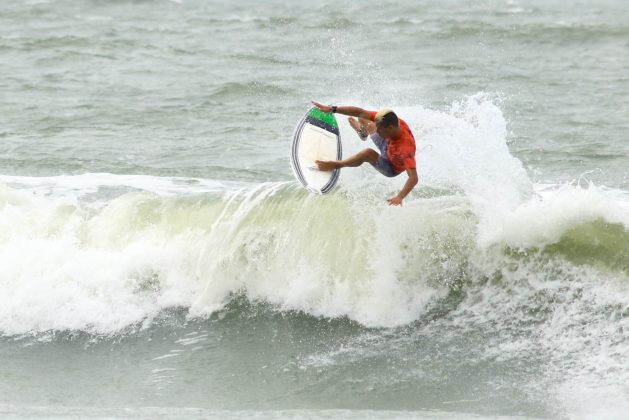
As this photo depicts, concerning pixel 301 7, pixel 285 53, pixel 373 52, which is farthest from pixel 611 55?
pixel 301 7

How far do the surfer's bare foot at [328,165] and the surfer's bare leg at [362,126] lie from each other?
1.34 feet

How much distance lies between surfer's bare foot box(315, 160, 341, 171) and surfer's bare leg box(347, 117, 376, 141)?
16.1 inches

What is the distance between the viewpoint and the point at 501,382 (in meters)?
7.99

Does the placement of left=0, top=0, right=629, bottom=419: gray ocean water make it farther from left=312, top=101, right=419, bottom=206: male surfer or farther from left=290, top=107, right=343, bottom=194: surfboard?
left=312, top=101, right=419, bottom=206: male surfer

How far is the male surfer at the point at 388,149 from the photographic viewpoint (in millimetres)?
8766

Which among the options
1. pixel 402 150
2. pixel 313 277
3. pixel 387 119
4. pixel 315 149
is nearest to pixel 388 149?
pixel 402 150

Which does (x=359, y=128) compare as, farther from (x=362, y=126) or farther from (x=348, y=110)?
(x=348, y=110)

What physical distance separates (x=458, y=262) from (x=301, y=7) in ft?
64.6

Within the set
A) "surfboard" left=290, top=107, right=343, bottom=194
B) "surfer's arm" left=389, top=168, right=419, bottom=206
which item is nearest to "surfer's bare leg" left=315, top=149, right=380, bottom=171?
"surfboard" left=290, top=107, right=343, bottom=194

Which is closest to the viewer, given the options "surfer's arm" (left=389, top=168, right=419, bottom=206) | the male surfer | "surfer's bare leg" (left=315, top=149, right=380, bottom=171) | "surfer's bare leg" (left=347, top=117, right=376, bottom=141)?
"surfer's arm" (left=389, top=168, right=419, bottom=206)

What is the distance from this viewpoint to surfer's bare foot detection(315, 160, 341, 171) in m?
9.22

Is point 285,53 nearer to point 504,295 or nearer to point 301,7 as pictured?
point 301,7

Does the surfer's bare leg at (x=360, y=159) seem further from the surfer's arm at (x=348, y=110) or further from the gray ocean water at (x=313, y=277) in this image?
the gray ocean water at (x=313, y=277)

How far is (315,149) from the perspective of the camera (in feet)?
31.6
